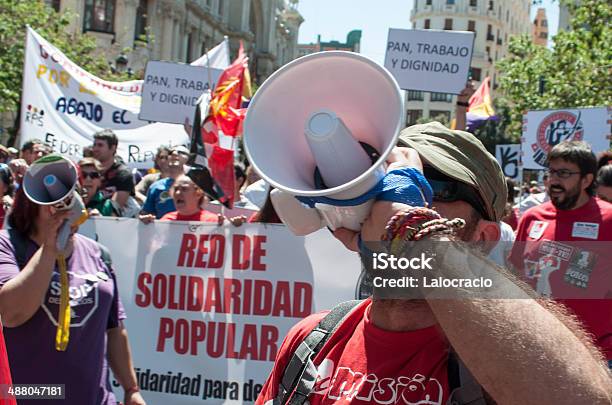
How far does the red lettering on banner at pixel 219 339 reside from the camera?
492 cm

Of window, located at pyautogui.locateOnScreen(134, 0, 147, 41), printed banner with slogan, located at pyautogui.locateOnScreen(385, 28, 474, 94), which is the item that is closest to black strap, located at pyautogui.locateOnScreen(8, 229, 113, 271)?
printed banner with slogan, located at pyautogui.locateOnScreen(385, 28, 474, 94)

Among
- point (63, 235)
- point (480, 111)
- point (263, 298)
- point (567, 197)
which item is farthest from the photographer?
point (480, 111)

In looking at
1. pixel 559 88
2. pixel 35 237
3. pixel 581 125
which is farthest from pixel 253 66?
pixel 35 237

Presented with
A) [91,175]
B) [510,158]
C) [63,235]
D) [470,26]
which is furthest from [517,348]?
[470,26]

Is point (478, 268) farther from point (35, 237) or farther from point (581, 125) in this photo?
point (581, 125)

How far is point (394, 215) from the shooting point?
126 centimetres

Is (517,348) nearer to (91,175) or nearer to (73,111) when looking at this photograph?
(91,175)

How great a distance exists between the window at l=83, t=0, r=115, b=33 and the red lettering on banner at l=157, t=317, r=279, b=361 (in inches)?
1270

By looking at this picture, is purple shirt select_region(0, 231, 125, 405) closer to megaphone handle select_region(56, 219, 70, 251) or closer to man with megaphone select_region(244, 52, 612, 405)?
megaphone handle select_region(56, 219, 70, 251)

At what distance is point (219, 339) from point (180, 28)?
43337 millimetres

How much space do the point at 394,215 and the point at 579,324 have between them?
383 millimetres

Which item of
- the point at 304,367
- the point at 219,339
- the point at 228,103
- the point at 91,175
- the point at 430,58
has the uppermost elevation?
the point at 430,58

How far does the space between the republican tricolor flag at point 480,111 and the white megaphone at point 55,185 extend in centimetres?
786

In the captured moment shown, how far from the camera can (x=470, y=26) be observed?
94.1 m
